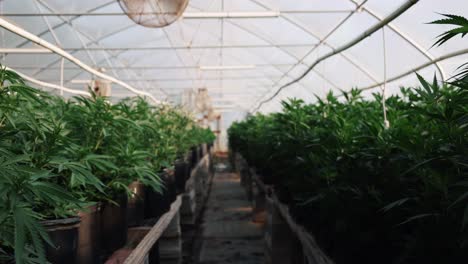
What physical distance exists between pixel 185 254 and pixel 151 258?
2.05 metres

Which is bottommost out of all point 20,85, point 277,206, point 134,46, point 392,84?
point 277,206

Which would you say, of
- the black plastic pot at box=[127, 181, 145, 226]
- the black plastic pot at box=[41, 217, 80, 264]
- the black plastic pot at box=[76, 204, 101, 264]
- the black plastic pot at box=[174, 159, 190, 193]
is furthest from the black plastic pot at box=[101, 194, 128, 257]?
the black plastic pot at box=[174, 159, 190, 193]

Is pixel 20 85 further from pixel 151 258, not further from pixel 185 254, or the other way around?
pixel 185 254

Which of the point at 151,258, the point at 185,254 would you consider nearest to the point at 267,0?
the point at 185,254

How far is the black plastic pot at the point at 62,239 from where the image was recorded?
1655 mm

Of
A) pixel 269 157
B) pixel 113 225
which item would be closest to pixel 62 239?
pixel 113 225

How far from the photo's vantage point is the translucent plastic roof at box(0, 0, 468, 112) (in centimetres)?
638

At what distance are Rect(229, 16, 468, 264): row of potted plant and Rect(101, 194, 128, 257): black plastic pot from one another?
943 mm

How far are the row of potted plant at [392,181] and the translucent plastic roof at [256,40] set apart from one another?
1.48 meters

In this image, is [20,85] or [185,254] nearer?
[20,85]

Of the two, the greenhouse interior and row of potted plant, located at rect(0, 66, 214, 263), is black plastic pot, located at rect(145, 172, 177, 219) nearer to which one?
the greenhouse interior

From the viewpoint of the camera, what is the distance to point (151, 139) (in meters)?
3.46

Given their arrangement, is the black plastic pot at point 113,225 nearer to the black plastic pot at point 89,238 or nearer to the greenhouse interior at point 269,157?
the greenhouse interior at point 269,157

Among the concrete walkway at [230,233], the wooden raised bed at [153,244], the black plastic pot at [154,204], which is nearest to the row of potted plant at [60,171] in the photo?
the wooden raised bed at [153,244]
